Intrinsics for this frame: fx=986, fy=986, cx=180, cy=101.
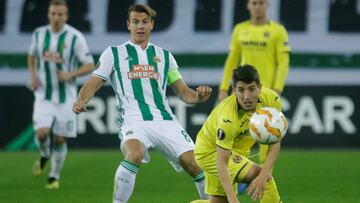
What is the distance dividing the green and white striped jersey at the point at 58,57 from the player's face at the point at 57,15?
0.07 meters

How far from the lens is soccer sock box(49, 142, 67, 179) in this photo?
11.6 m

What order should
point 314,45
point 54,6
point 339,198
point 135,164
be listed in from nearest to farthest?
point 135,164
point 339,198
point 54,6
point 314,45

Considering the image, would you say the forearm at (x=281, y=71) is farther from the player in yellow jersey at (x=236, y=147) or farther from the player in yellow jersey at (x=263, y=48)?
the player in yellow jersey at (x=236, y=147)

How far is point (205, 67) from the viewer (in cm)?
1655

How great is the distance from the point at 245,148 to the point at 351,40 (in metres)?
8.55

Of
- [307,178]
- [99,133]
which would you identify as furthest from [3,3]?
[307,178]

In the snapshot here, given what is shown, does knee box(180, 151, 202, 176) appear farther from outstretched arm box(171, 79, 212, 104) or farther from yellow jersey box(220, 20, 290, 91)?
yellow jersey box(220, 20, 290, 91)

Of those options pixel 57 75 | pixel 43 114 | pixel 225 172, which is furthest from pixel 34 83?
pixel 225 172

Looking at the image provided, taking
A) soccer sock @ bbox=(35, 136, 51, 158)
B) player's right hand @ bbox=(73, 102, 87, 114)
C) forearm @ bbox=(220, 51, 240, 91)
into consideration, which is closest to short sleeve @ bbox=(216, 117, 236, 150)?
player's right hand @ bbox=(73, 102, 87, 114)

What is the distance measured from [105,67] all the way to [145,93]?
1.39ft

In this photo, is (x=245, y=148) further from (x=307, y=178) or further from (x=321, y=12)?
(x=321, y=12)

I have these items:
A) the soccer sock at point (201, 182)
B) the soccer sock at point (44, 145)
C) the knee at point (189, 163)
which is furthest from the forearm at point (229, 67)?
the knee at point (189, 163)

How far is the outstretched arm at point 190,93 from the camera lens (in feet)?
27.6

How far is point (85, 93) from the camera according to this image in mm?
8523
